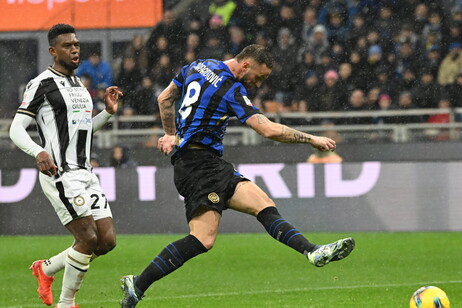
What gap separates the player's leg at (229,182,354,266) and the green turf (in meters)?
0.95

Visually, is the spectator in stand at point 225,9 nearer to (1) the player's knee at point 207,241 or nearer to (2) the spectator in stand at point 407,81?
(2) the spectator in stand at point 407,81

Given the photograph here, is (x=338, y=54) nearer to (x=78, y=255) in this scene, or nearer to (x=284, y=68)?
(x=284, y=68)

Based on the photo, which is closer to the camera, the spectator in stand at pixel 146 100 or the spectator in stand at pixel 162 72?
the spectator in stand at pixel 146 100

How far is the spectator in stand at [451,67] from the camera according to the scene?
15.7 m

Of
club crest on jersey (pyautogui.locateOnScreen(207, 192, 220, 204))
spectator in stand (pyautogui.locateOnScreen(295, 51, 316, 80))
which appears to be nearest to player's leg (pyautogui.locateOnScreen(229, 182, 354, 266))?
club crest on jersey (pyautogui.locateOnScreen(207, 192, 220, 204))

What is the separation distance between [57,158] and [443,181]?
24.8ft

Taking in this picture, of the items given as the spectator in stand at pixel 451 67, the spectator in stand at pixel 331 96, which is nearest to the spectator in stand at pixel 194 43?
the spectator in stand at pixel 331 96

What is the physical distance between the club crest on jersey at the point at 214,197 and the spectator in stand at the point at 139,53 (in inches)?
386

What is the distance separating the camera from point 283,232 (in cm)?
671

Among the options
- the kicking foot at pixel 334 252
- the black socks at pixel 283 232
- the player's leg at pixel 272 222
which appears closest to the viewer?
the kicking foot at pixel 334 252

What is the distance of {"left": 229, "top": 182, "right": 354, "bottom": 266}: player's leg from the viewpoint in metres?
6.40

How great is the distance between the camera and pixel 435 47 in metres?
16.1

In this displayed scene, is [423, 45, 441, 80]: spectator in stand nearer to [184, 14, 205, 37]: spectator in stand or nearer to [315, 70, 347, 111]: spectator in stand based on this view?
[315, 70, 347, 111]: spectator in stand

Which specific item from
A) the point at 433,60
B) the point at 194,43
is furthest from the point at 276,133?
the point at 433,60
